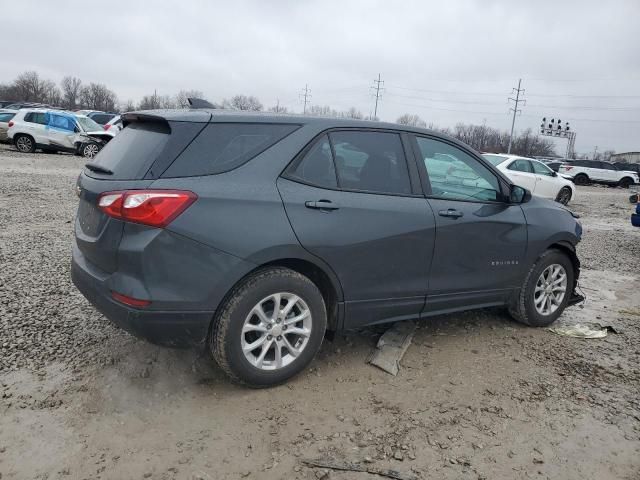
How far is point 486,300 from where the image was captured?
419 centimetres

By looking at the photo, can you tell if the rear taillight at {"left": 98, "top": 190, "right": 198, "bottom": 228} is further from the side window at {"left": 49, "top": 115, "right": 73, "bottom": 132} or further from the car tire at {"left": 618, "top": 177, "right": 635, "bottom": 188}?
the car tire at {"left": 618, "top": 177, "right": 635, "bottom": 188}

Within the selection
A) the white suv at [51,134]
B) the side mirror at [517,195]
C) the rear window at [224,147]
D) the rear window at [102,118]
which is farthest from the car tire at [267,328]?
the rear window at [102,118]

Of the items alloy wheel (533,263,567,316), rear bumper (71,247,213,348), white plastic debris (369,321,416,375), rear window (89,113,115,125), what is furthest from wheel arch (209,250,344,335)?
rear window (89,113,115,125)

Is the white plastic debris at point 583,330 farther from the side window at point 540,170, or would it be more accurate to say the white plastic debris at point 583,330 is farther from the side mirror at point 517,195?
the side window at point 540,170

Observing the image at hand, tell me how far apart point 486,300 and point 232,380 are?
7.32ft

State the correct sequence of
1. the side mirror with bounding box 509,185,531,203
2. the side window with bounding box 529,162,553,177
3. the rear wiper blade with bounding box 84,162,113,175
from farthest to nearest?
the side window with bounding box 529,162,553,177, the side mirror with bounding box 509,185,531,203, the rear wiper blade with bounding box 84,162,113,175

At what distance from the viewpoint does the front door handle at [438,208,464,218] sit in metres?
3.72

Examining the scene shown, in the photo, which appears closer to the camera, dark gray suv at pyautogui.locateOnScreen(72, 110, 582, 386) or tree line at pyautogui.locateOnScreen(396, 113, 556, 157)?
dark gray suv at pyautogui.locateOnScreen(72, 110, 582, 386)

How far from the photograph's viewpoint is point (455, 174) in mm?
3998

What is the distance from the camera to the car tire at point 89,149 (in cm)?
1919

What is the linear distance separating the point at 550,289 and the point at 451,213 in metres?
1.57

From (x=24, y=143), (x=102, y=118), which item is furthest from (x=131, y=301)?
(x=102, y=118)

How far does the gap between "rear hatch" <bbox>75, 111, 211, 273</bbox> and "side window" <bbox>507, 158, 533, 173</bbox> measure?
14.3 metres

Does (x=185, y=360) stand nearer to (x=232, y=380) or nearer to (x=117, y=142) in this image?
(x=232, y=380)
